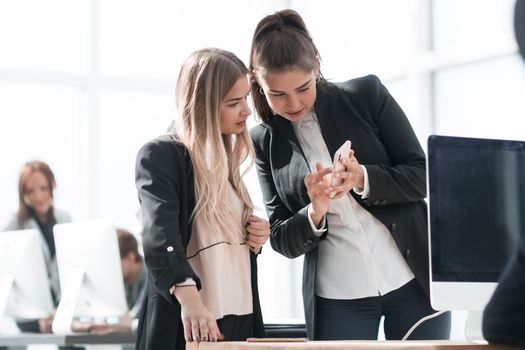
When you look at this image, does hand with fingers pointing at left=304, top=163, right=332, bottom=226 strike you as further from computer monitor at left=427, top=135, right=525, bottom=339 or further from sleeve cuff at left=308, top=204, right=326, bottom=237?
computer monitor at left=427, top=135, right=525, bottom=339

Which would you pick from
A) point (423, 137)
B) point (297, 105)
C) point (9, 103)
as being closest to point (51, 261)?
point (9, 103)

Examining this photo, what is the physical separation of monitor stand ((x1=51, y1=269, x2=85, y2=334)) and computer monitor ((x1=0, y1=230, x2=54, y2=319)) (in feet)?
0.36

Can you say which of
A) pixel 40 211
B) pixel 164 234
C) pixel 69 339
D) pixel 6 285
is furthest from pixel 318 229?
Result: pixel 40 211

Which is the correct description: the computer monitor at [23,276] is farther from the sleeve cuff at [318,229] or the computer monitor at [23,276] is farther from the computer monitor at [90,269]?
the sleeve cuff at [318,229]

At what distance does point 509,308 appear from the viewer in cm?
108

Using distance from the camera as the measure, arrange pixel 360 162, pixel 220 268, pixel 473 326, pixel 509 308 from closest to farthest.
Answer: pixel 509 308 < pixel 473 326 < pixel 220 268 < pixel 360 162

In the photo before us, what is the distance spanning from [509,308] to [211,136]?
1.31m

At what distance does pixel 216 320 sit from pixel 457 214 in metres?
0.61

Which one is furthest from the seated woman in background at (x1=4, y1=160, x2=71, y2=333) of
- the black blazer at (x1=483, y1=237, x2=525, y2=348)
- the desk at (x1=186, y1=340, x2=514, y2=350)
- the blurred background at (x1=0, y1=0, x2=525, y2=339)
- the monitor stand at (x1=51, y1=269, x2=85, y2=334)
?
the black blazer at (x1=483, y1=237, x2=525, y2=348)

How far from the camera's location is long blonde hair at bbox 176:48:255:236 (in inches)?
89.6

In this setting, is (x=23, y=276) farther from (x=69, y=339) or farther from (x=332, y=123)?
(x=332, y=123)

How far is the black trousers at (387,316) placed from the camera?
7.78 ft

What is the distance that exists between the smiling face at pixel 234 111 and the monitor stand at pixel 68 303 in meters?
1.56

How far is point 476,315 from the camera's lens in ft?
6.52
